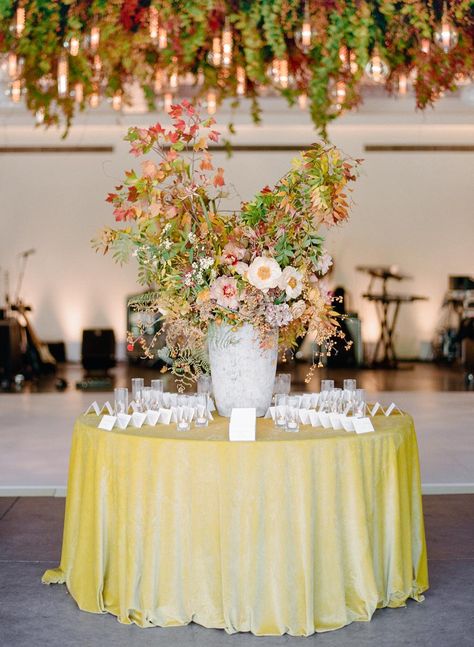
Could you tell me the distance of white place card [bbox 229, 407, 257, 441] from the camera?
310cm

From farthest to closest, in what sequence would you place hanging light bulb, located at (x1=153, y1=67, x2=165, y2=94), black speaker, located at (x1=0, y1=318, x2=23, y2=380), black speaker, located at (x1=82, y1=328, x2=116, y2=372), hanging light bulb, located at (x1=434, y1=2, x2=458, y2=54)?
1. black speaker, located at (x1=82, y1=328, x2=116, y2=372)
2. black speaker, located at (x1=0, y1=318, x2=23, y2=380)
3. hanging light bulb, located at (x1=153, y1=67, x2=165, y2=94)
4. hanging light bulb, located at (x1=434, y1=2, x2=458, y2=54)

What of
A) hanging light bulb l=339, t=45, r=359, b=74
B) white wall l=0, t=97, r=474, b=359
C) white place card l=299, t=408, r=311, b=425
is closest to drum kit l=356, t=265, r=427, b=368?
white wall l=0, t=97, r=474, b=359

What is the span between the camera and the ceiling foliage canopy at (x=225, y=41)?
591cm

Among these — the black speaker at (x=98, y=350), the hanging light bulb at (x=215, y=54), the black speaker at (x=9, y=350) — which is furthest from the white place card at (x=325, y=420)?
the black speaker at (x=98, y=350)

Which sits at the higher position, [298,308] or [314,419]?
[298,308]

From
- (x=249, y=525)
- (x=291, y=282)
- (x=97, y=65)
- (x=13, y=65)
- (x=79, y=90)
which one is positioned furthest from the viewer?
(x=79, y=90)

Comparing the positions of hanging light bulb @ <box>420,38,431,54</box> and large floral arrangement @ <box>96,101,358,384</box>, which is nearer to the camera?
large floral arrangement @ <box>96,101,358,384</box>

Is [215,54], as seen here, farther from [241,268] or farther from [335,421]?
[335,421]

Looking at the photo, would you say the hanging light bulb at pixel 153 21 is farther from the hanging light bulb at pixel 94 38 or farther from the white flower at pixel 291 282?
the white flower at pixel 291 282

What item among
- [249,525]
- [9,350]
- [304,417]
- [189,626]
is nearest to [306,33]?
[304,417]

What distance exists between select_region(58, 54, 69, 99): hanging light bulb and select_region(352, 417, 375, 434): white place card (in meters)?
3.86

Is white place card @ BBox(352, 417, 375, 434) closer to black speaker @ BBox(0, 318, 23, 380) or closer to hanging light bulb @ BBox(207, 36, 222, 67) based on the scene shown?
hanging light bulb @ BBox(207, 36, 222, 67)

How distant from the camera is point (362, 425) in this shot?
10.7 feet

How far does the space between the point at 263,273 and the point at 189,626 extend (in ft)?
3.85
